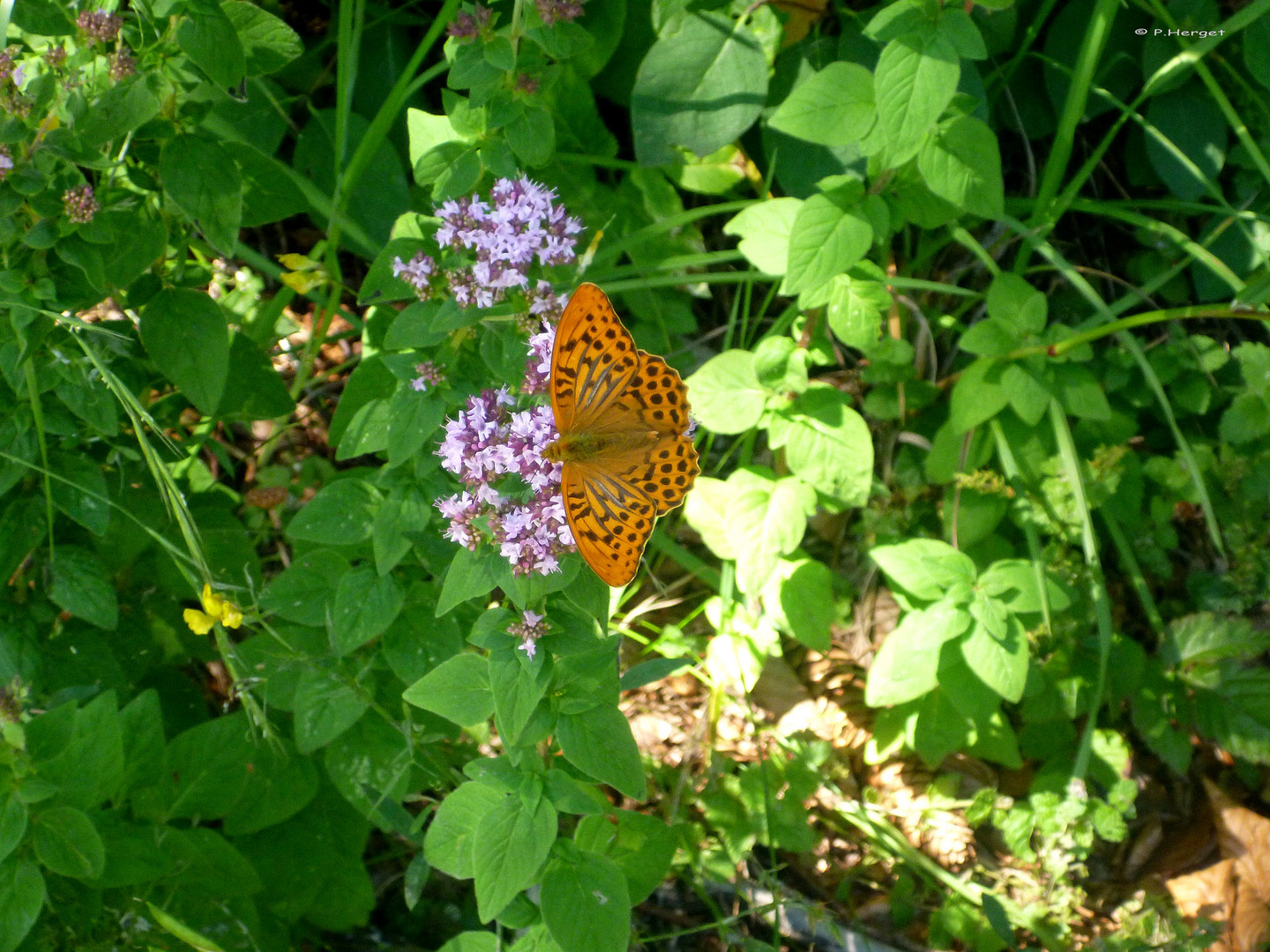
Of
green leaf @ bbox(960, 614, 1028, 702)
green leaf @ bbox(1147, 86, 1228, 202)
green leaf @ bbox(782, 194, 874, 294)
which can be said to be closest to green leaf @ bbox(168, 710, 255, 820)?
green leaf @ bbox(782, 194, 874, 294)

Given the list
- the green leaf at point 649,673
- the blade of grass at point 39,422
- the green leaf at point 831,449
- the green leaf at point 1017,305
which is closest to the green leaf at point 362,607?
the green leaf at point 649,673

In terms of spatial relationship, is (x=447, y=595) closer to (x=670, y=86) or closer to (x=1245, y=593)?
(x=670, y=86)

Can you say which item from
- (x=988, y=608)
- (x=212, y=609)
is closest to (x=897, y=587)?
(x=988, y=608)

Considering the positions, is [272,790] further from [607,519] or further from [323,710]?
[607,519]

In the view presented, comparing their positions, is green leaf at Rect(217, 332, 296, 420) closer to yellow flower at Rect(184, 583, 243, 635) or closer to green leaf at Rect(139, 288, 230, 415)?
green leaf at Rect(139, 288, 230, 415)

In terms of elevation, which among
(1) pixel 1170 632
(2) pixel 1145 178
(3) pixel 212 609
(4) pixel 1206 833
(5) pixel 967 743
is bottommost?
(4) pixel 1206 833
